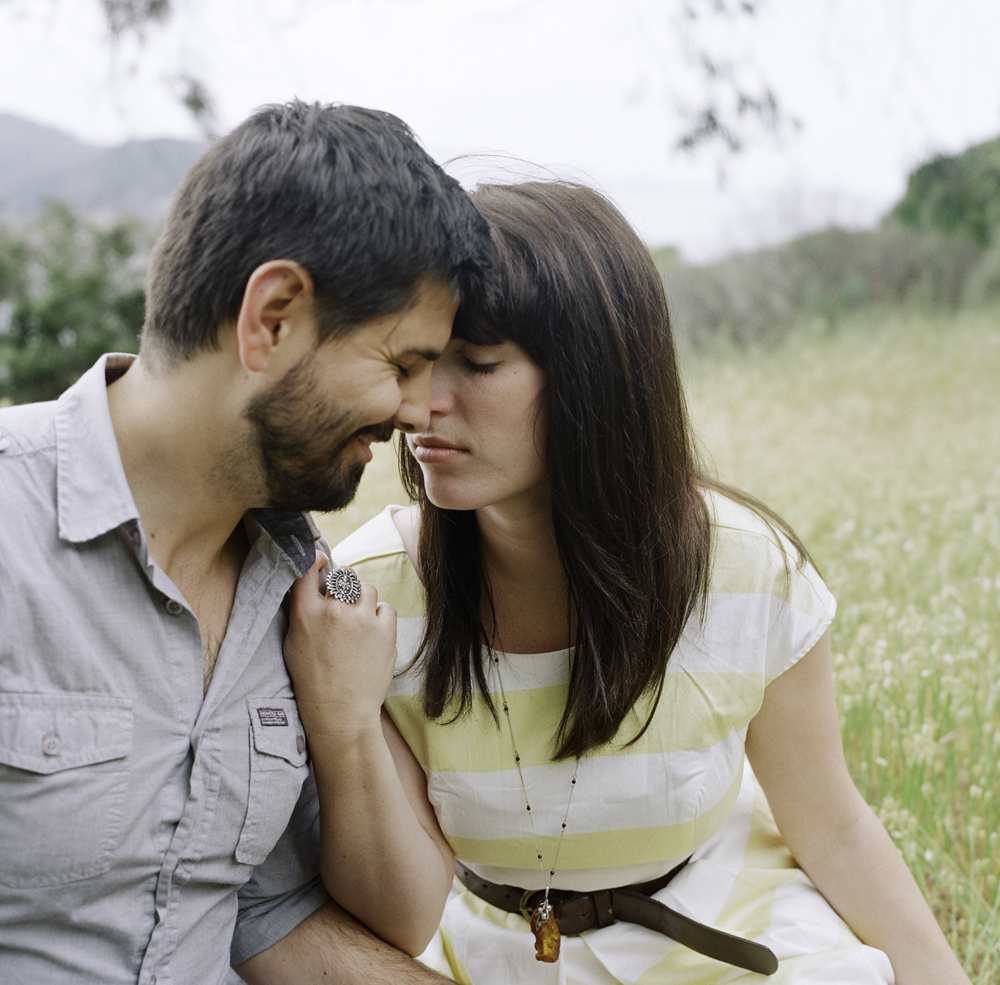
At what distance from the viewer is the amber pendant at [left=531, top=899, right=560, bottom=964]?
1760 mm

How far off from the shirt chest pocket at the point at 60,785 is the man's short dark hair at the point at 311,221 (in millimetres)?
498

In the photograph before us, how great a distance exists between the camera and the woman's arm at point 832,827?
5.91 feet

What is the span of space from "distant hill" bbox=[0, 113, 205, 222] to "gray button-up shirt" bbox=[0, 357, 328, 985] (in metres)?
8.24

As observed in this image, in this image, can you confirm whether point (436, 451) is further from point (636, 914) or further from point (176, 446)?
point (636, 914)

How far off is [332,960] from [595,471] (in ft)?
3.06

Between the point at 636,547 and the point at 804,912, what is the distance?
2.45 ft

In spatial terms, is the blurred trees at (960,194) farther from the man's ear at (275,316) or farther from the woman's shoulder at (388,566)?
the man's ear at (275,316)

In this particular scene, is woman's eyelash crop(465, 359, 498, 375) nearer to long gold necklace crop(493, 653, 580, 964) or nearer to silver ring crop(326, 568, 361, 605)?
silver ring crop(326, 568, 361, 605)

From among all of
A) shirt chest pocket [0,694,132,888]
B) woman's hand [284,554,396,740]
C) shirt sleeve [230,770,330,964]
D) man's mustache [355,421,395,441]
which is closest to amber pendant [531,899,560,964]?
shirt sleeve [230,770,330,964]

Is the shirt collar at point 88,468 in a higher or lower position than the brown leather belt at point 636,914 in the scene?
higher

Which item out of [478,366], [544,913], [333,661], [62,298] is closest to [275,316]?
[478,366]

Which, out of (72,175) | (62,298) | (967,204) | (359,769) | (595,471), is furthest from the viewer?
(72,175)

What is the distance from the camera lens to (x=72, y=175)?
35.6 ft

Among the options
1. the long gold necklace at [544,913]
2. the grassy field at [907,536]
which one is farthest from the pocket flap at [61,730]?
the grassy field at [907,536]
